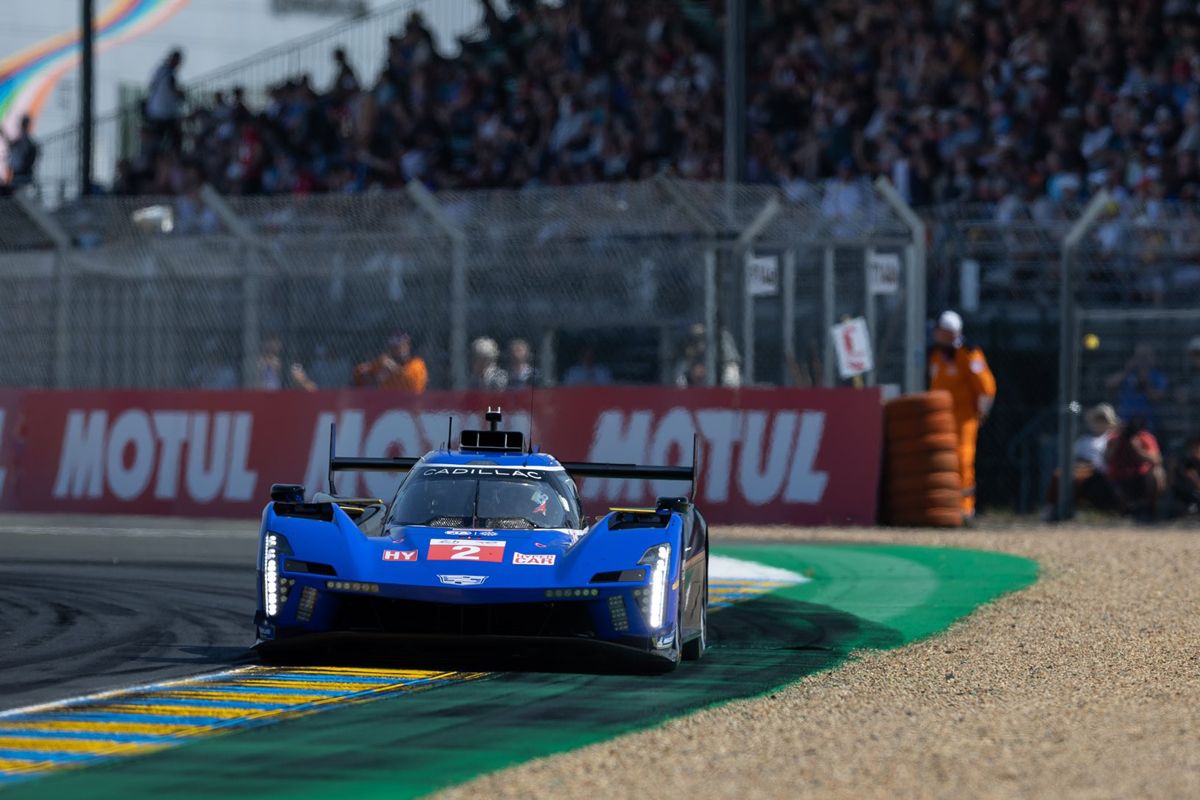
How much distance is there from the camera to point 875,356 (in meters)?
19.0

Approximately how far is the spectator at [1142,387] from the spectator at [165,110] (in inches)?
638

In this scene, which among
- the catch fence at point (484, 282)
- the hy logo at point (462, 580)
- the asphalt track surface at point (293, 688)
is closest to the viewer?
the asphalt track surface at point (293, 688)

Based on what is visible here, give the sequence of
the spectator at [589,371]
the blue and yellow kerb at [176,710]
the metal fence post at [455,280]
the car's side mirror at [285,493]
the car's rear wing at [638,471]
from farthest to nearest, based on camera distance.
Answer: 1. the spectator at [589,371]
2. the metal fence post at [455,280]
3. the car's rear wing at [638,471]
4. the car's side mirror at [285,493]
5. the blue and yellow kerb at [176,710]

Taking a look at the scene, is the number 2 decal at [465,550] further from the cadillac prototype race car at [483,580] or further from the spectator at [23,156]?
the spectator at [23,156]

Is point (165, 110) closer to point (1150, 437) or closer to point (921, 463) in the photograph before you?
point (921, 463)

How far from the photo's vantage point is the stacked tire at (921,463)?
18203mm

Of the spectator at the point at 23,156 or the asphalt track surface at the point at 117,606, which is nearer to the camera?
the asphalt track surface at the point at 117,606

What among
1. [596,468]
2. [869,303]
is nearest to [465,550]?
[596,468]

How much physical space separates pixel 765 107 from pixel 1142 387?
7.02 meters

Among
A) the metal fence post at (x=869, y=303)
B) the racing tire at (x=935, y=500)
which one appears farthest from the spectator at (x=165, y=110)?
the racing tire at (x=935, y=500)

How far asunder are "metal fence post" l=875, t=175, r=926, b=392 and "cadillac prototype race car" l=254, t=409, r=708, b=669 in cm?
941

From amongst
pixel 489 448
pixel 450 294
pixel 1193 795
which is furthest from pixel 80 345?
pixel 1193 795

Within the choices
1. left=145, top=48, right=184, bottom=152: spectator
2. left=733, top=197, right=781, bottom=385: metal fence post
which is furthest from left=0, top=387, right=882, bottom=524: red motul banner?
left=145, top=48, right=184, bottom=152: spectator

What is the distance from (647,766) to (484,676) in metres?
2.41
